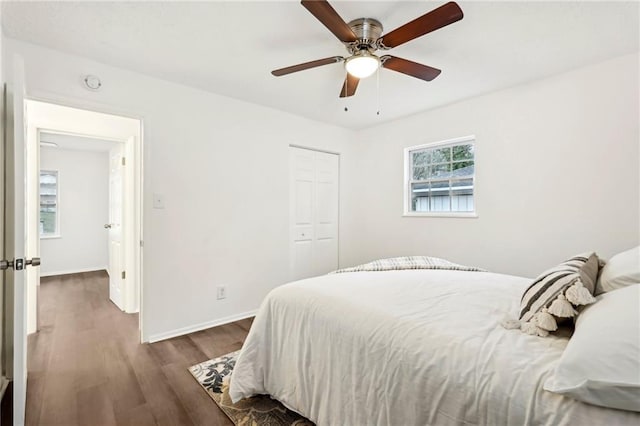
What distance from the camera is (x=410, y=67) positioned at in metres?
1.97

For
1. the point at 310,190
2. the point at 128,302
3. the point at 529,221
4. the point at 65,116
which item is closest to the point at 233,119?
the point at 310,190

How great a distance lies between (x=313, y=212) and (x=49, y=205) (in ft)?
17.1

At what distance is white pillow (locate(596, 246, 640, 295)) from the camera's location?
1133mm

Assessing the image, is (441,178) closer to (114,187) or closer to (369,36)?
(369,36)

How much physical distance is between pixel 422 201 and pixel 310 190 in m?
1.44

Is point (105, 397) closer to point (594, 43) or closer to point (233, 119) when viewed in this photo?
point (233, 119)

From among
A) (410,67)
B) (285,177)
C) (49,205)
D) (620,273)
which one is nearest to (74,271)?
(49,205)

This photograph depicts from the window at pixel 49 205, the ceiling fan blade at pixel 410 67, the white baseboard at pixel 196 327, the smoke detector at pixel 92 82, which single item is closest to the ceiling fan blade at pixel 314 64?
the ceiling fan blade at pixel 410 67

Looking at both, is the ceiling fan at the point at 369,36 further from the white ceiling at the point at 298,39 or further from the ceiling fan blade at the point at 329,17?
the white ceiling at the point at 298,39

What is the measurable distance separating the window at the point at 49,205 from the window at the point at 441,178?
20.7 feet

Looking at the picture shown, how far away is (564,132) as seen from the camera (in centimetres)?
252

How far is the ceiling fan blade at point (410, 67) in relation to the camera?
1915mm

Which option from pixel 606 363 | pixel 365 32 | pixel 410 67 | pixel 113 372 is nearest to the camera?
pixel 606 363

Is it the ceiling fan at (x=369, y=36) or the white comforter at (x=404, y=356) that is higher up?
the ceiling fan at (x=369, y=36)
